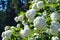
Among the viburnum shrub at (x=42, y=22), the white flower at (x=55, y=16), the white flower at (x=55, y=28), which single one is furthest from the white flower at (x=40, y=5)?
the white flower at (x=55, y=28)

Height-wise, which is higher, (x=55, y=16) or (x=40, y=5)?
(x=40, y=5)

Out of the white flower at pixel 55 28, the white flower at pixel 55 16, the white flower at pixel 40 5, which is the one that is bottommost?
the white flower at pixel 55 28

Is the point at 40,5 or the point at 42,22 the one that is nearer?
the point at 42,22

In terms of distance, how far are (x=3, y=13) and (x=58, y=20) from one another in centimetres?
1494

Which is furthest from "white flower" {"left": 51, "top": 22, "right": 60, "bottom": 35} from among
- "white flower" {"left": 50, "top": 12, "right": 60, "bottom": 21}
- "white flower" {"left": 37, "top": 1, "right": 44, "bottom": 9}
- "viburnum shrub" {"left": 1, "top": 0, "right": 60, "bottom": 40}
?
"white flower" {"left": 37, "top": 1, "right": 44, "bottom": 9}

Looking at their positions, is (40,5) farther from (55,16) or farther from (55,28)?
(55,28)

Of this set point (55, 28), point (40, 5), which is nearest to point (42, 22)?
point (55, 28)

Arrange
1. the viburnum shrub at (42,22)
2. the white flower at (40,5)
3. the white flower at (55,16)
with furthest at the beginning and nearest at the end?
the white flower at (40,5)
the white flower at (55,16)
the viburnum shrub at (42,22)

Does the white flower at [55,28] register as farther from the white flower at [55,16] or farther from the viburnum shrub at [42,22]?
the white flower at [55,16]

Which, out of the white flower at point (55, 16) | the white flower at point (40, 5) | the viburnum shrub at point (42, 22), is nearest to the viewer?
the viburnum shrub at point (42, 22)

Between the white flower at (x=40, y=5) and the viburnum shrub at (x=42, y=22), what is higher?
the white flower at (x=40, y=5)

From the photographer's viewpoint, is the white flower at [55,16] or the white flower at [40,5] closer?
the white flower at [55,16]

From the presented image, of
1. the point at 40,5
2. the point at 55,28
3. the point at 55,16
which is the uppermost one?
the point at 40,5

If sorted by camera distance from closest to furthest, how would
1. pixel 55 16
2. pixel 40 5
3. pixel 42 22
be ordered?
Result: pixel 42 22
pixel 55 16
pixel 40 5
